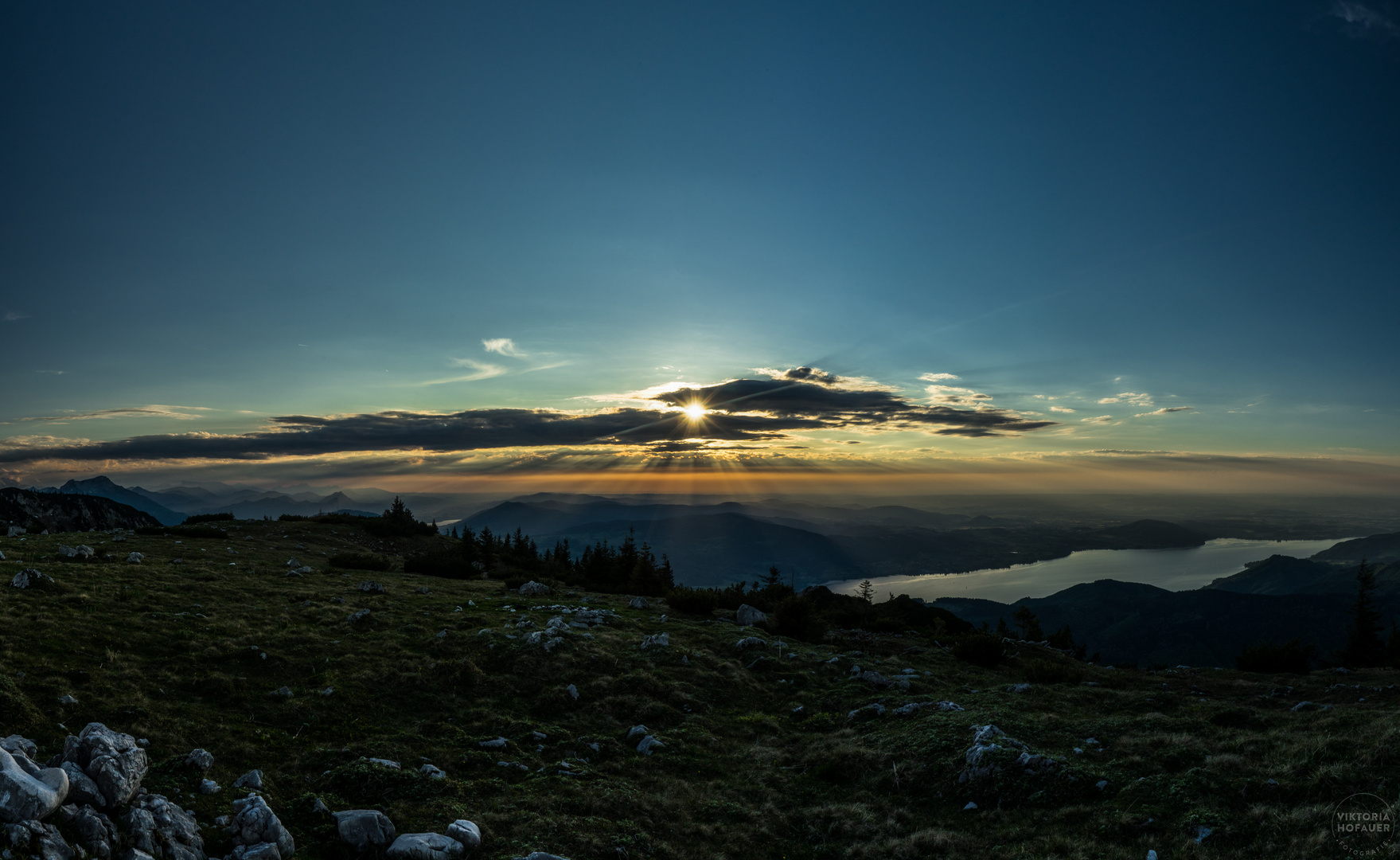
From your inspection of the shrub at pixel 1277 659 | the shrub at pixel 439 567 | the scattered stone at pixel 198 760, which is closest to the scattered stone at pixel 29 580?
the scattered stone at pixel 198 760

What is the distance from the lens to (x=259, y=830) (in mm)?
7469

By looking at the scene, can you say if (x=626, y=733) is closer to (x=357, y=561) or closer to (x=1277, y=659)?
(x=357, y=561)

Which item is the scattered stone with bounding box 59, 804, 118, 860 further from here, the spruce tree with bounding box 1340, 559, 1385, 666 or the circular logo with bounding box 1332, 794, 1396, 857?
the spruce tree with bounding box 1340, 559, 1385, 666

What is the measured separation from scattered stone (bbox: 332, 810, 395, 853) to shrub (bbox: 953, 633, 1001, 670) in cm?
2587

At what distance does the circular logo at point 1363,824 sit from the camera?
750 cm

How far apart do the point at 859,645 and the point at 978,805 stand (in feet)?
58.9

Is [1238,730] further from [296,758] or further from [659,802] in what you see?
[296,758]

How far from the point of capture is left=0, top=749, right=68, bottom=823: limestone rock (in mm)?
5605

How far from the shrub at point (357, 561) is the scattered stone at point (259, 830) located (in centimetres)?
2879

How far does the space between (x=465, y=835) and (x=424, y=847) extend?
0.63 metres

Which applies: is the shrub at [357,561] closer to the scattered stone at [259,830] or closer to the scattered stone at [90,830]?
the scattered stone at [259,830]

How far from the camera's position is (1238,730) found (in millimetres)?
13227

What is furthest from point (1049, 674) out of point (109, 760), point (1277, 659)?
point (109, 760)

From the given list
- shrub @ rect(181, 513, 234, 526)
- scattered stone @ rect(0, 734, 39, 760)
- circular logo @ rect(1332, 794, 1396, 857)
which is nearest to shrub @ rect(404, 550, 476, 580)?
shrub @ rect(181, 513, 234, 526)
